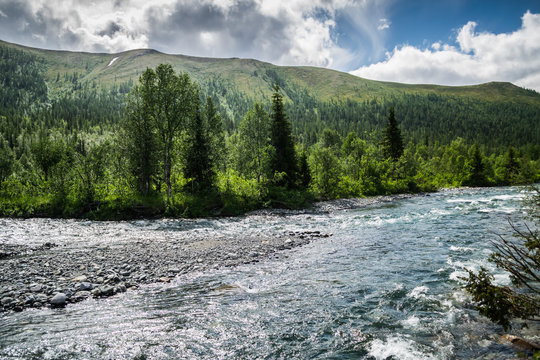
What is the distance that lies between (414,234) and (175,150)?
28021 millimetres

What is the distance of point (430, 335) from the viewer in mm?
7262

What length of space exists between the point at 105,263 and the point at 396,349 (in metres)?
12.4

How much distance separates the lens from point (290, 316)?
842 cm

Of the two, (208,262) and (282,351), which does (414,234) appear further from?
(282,351)

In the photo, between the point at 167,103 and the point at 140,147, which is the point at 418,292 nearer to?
the point at 167,103

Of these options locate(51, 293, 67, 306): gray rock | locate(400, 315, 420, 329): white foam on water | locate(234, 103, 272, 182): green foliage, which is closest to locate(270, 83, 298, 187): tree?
locate(234, 103, 272, 182): green foliage

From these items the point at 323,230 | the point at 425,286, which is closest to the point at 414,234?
the point at 323,230

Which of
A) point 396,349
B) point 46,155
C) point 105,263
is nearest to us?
point 396,349

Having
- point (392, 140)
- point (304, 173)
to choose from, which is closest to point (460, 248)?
point (304, 173)

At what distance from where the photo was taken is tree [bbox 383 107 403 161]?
64.8 metres

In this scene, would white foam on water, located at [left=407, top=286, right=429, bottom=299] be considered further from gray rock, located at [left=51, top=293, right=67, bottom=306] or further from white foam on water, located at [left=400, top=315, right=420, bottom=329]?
gray rock, located at [left=51, top=293, right=67, bottom=306]

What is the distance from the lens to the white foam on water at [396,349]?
6430 millimetres

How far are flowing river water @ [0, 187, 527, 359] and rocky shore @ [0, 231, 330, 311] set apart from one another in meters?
0.69

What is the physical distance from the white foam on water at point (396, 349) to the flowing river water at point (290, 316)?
24 mm
